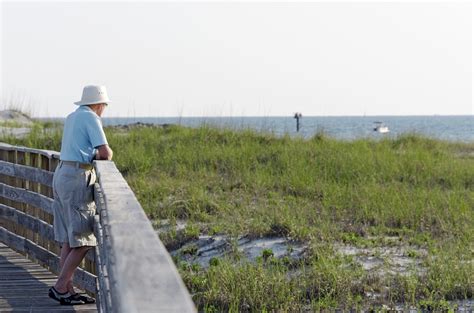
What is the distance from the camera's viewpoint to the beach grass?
9438mm

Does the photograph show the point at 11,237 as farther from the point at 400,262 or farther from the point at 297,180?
the point at 297,180

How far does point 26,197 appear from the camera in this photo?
940cm

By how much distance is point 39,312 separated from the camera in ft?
23.4

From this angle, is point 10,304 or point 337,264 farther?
point 337,264

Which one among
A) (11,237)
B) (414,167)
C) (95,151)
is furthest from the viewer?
(414,167)

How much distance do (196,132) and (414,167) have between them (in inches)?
231

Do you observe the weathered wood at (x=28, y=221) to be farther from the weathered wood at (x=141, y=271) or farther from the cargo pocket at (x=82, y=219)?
the weathered wood at (x=141, y=271)

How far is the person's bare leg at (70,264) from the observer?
7.07m

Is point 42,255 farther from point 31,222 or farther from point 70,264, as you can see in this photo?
point 70,264

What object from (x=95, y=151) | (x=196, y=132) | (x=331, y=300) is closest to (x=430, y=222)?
(x=331, y=300)

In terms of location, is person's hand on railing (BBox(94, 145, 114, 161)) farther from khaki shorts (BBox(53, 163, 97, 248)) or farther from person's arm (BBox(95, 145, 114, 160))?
khaki shorts (BBox(53, 163, 97, 248))

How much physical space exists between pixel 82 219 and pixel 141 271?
170 inches

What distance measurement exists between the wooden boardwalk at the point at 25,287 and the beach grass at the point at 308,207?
1659 mm

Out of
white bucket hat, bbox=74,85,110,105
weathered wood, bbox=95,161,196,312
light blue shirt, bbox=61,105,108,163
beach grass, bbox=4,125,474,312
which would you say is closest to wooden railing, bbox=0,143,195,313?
weathered wood, bbox=95,161,196,312
